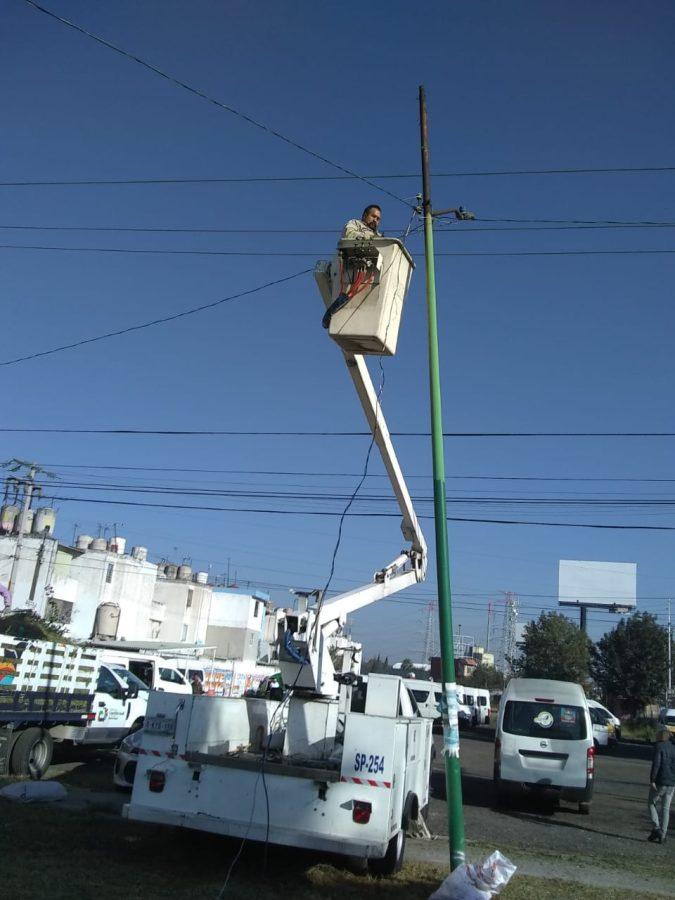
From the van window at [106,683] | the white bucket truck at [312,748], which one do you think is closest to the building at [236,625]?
the van window at [106,683]

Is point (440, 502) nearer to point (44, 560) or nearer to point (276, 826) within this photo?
point (276, 826)

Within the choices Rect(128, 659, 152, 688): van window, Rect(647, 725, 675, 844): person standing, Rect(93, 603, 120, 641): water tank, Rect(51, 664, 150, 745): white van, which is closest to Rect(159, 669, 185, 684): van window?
Rect(128, 659, 152, 688): van window

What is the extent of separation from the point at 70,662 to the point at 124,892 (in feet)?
23.9

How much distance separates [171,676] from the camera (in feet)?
67.1

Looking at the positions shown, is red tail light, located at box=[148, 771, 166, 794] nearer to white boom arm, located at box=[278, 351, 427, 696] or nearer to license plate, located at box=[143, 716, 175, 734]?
license plate, located at box=[143, 716, 175, 734]

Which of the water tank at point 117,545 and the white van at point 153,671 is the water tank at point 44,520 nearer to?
the water tank at point 117,545

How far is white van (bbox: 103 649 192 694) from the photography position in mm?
19016

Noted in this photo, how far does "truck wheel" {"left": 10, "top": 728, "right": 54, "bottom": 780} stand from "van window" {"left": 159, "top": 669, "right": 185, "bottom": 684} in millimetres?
7087

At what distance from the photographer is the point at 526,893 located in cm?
798

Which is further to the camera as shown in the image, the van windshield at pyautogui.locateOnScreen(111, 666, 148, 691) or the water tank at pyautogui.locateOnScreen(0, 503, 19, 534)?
the water tank at pyautogui.locateOnScreen(0, 503, 19, 534)

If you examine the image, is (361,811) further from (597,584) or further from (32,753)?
(597,584)

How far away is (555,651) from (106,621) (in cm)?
3395

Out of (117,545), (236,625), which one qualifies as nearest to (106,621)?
(117,545)

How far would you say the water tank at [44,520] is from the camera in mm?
51438
